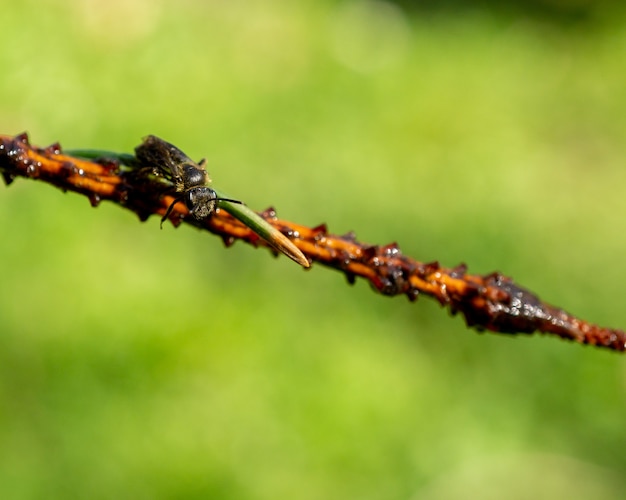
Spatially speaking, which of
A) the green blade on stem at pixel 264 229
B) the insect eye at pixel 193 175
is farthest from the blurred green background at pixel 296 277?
the green blade on stem at pixel 264 229

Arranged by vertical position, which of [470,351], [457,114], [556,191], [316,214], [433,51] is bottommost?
[470,351]

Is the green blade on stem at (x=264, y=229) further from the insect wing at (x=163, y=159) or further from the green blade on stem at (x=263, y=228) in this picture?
the insect wing at (x=163, y=159)

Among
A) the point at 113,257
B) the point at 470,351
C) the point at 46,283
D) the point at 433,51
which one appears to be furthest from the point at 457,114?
the point at 46,283

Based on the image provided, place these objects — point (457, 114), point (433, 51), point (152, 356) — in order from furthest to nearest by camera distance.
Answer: point (433, 51) < point (457, 114) < point (152, 356)

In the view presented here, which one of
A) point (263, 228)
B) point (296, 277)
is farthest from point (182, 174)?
point (296, 277)

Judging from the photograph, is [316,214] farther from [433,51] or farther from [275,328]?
[433,51]

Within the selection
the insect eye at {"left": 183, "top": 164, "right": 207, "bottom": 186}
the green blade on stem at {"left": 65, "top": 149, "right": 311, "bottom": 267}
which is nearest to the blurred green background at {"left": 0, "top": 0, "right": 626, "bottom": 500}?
the insect eye at {"left": 183, "top": 164, "right": 207, "bottom": 186}
